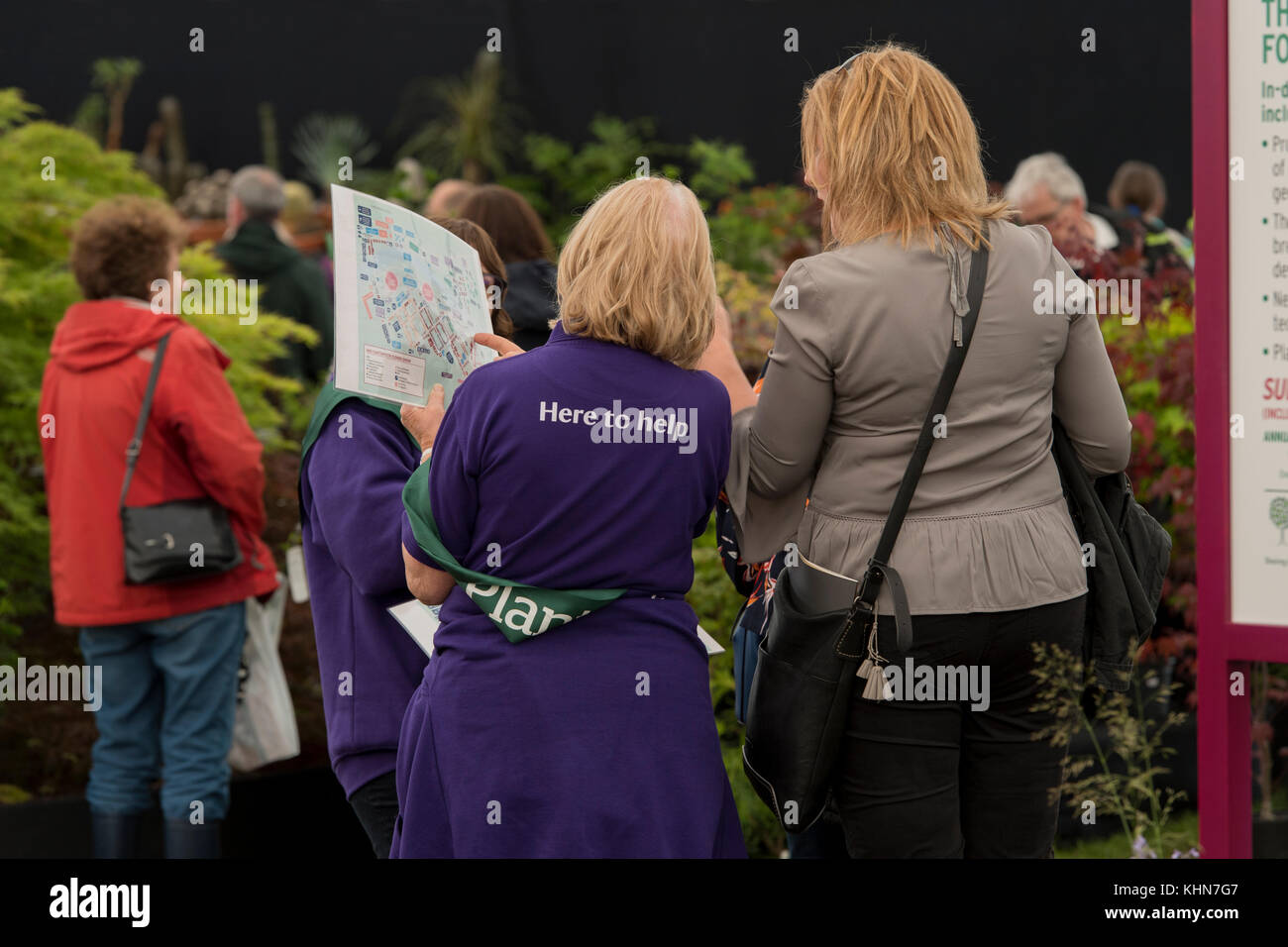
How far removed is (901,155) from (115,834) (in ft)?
10.0

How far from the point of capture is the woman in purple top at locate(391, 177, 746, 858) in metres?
2.11

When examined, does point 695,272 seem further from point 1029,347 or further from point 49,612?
point 49,612

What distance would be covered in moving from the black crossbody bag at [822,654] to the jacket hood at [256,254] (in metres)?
4.41

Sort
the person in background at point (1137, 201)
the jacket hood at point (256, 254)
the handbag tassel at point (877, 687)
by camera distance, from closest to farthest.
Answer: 1. the handbag tassel at point (877, 687)
2. the jacket hood at point (256, 254)
3. the person in background at point (1137, 201)

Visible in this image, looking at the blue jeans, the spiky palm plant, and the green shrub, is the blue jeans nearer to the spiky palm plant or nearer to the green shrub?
the green shrub

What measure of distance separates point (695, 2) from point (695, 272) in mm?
6722

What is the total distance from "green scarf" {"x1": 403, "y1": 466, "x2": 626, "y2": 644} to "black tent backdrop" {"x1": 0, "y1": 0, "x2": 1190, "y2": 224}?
21.0ft

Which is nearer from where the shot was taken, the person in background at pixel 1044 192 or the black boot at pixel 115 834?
the black boot at pixel 115 834

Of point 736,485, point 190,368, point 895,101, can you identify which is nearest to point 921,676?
point 736,485

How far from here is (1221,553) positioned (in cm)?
299

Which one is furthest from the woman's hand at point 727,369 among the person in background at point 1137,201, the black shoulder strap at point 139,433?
the person in background at point 1137,201

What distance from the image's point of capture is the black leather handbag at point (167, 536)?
3758mm

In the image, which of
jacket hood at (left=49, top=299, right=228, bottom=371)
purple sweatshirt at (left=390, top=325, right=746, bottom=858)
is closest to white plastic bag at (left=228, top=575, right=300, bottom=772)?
jacket hood at (left=49, top=299, right=228, bottom=371)

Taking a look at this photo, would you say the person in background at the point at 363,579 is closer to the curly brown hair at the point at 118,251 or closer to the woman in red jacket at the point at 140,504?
the woman in red jacket at the point at 140,504
